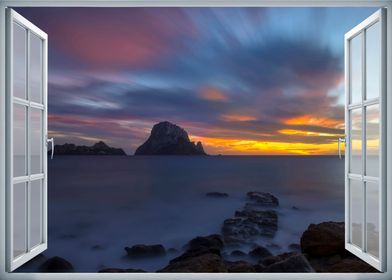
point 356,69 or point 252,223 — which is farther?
point 252,223

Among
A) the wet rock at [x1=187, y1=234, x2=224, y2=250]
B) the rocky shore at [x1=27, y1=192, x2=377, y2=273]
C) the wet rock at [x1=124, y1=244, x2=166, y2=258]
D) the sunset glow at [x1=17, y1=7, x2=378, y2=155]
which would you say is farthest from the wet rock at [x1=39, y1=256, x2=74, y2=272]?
the sunset glow at [x1=17, y1=7, x2=378, y2=155]

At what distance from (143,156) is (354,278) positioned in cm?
1082

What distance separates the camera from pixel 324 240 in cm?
494

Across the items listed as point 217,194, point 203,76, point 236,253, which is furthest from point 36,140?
point 217,194

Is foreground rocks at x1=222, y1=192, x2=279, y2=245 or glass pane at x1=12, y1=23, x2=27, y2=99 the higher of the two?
glass pane at x1=12, y1=23, x2=27, y2=99

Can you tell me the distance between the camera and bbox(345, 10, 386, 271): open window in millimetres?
1685

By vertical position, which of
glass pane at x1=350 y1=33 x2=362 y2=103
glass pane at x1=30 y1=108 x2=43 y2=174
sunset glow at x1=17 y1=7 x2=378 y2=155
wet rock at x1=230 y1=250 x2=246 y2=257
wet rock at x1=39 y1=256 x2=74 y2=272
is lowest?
wet rock at x1=230 y1=250 x2=246 y2=257

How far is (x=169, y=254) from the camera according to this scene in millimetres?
8391

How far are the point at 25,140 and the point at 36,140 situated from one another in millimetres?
126

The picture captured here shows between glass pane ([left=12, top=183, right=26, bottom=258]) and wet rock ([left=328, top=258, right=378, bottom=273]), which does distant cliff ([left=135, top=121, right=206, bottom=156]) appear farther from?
glass pane ([left=12, top=183, right=26, bottom=258])

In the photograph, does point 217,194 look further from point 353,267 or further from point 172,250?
point 353,267

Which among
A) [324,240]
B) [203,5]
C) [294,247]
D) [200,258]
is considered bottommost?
[294,247]

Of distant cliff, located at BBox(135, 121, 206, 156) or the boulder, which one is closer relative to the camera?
the boulder

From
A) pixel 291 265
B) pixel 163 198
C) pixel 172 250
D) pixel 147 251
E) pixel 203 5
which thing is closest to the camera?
pixel 203 5
